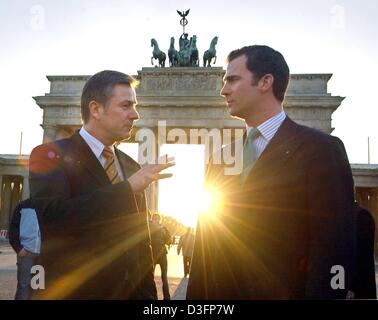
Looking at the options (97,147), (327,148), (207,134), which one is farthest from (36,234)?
(207,134)

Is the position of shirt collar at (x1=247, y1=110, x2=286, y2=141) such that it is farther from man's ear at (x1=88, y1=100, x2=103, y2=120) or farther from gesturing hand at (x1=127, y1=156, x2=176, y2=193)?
man's ear at (x1=88, y1=100, x2=103, y2=120)

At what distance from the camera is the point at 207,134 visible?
37031mm

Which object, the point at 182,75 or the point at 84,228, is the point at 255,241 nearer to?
the point at 84,228

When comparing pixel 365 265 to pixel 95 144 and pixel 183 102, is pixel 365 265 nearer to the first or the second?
pixel 95 144

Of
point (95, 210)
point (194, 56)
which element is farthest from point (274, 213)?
point (194, 56)

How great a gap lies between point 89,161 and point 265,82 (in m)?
1.28

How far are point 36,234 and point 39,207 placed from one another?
468 centimetres

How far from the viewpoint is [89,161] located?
3.16 m

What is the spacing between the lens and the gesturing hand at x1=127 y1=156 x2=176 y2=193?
9.12 ft

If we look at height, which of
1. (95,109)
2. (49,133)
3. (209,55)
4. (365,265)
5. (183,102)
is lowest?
(365,265)

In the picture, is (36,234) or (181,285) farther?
(181,285)

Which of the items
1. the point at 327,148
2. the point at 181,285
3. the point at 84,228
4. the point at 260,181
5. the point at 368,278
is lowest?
the point at 181,285
